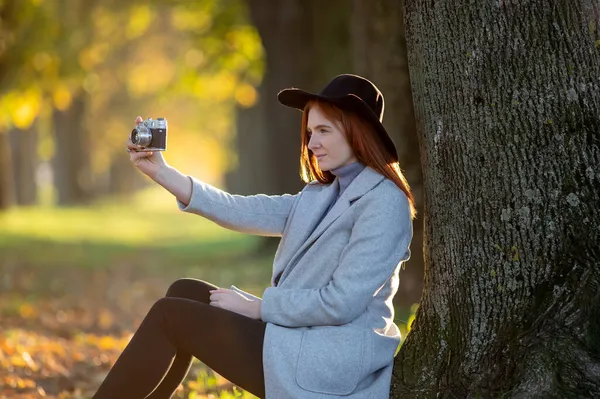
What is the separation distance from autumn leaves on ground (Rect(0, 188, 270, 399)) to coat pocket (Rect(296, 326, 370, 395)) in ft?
4.80

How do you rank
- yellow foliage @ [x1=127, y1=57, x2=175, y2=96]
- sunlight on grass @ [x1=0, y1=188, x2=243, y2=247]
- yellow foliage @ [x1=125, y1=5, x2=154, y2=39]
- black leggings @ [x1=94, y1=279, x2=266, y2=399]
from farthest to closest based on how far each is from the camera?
1. yellow foliage @ [x1=127, y1=57, x2=175, y2=96]
2. yellow foliage @ [x1=125, y1=5, x2=154, y2=39]
3. sunlight on grass @ [x1=0, y1=188, x2=243, y2=247]
4. black leggings @ [x1=94, y1=279, x2=266, y2=399]

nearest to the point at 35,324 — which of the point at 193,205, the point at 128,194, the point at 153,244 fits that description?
the point at 193,205

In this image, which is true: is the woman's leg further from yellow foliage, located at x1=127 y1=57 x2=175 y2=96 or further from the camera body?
yellow foliage, located at x1=127 y1=57 x2=175 y2=96

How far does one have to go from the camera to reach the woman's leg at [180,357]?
13.8ft

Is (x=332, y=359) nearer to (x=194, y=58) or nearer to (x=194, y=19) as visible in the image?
(x=194, y=58)

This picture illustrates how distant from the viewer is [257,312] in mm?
3910

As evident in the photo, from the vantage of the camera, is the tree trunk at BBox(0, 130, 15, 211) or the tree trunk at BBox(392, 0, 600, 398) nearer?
the tree trunk at BBox(392, 0, 600, 398)

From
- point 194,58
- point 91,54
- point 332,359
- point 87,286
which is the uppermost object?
point 91,54

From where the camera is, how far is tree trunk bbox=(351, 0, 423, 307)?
334 inches

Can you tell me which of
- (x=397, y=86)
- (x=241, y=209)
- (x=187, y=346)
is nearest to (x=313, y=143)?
(x=241, y=209)

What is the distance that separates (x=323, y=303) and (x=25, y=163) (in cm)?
3055

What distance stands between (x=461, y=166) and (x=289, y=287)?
875 mm

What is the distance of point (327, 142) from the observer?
397 cm

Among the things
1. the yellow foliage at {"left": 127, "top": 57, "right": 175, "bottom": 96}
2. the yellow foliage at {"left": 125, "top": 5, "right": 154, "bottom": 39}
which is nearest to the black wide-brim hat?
the yellow foliage at {"left": 125, "top": 5, "right": 154, "bottom": 39}
